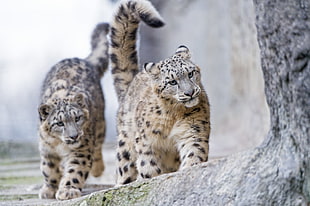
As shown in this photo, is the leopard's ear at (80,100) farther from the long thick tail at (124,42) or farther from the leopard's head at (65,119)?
the long thick tail at (124,42)

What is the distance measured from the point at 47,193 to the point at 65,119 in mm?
747

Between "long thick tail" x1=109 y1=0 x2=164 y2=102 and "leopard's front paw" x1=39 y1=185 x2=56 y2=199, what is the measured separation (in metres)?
1.15

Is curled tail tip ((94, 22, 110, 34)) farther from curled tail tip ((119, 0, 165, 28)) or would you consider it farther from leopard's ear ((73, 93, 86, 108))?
curled tail tip ((119, 0, 165, 28))

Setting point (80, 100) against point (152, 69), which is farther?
point (80, 100)

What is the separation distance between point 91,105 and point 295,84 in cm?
425

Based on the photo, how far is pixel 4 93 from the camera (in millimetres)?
20047

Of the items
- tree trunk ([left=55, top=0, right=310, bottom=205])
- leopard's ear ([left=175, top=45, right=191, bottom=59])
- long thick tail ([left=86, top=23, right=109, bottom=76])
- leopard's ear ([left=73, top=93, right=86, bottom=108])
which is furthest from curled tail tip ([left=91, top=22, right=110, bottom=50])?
tree trunk ([left=55, top=0, right=310, bottom=205])

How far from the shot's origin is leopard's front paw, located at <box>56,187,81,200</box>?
21.9 ft

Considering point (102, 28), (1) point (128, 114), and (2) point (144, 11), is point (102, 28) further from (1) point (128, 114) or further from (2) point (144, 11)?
(1) point (128, 114)

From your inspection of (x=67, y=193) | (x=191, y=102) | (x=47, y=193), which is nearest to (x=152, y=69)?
(x=191, y=102)

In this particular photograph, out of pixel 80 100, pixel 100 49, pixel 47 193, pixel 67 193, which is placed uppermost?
pixel 100 49

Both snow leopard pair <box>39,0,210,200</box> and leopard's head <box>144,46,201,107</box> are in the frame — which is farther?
snow leopard pair <box>39,0,210,200</box>

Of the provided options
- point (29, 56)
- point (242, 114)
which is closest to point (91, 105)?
point (242, 114)

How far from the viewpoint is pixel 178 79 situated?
19.3ft
